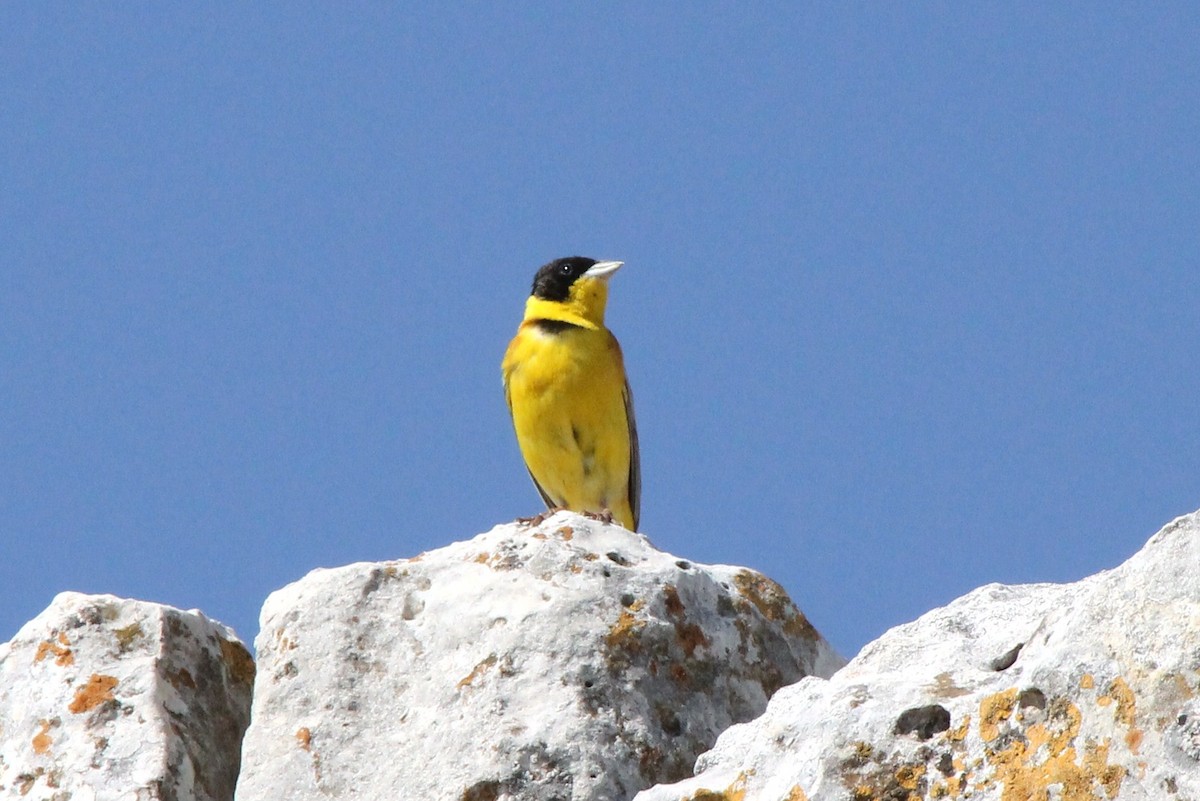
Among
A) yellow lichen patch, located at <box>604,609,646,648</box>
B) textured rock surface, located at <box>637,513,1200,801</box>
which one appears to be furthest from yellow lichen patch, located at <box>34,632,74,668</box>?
textured rock surface, located at <box>637,513,1200,801</box>

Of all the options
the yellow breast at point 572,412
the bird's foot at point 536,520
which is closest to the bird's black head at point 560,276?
the yellow breast at point 572,412

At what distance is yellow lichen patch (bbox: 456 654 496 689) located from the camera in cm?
500

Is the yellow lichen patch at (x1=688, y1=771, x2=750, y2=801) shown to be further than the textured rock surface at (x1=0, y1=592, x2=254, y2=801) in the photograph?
No

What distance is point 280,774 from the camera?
500 cm

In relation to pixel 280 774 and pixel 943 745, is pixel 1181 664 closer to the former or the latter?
pixel 943 745

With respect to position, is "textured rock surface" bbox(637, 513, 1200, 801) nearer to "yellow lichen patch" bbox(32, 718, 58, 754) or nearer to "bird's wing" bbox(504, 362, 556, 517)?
"yellow lichen patch" bbox(32, 718, 58, 754)

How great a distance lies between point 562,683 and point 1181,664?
81.5 inches

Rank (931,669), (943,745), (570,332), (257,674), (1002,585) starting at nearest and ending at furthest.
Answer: (943,745), (931,669), (1002,585), (257,674), (570,332)

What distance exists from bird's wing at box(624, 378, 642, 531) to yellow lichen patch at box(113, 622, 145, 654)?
544 cm

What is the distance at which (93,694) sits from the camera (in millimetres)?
5453

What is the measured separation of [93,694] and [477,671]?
137 centimetres

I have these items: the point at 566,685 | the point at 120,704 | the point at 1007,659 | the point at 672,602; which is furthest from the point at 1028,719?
the point at 120,704

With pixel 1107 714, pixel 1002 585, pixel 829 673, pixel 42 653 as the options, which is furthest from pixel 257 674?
pixel 1107 714

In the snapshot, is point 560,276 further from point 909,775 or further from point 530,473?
point 909,775
